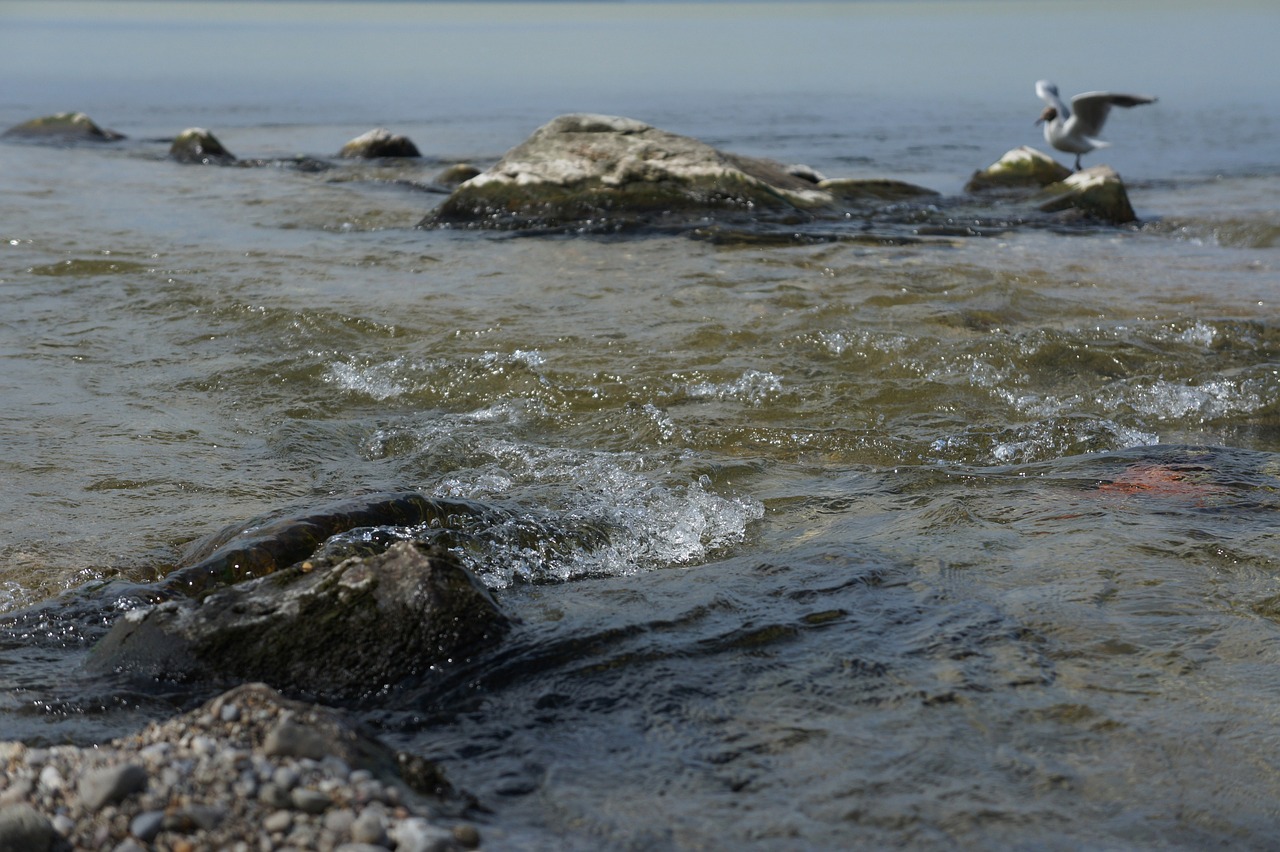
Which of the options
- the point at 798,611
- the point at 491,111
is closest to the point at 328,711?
the point at 798,611

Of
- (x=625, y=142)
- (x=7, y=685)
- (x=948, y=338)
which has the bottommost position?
(x=7, y=685)

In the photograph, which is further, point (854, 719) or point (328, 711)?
point (854, 719)

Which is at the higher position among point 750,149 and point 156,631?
point 750,149

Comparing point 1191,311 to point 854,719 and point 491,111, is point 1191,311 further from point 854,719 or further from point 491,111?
point 491,111

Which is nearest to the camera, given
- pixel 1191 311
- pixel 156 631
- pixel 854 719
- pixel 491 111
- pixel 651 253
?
pixel 854 719

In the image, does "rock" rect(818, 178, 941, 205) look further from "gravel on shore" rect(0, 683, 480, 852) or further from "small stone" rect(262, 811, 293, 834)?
"small stone" rect(262, 811, 293, 834)

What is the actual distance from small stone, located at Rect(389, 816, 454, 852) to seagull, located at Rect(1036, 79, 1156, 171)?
1481cm

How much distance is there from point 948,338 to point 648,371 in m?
1.85

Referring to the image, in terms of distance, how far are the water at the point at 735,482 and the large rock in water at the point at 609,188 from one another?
2.30 ft

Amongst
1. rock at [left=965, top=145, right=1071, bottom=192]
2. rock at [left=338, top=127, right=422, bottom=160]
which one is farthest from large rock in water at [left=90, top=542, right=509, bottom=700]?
rock at [left=338, top=127, right=422, bottom=160]

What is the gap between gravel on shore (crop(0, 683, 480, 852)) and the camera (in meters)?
2.29

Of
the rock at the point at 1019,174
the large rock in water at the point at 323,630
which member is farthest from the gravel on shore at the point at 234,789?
the rock at the point at 1019,174

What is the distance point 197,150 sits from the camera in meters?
17.6

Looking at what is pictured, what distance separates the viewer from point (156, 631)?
10.9 ft
